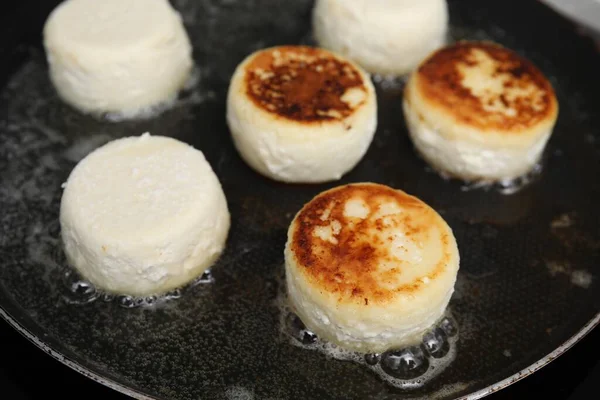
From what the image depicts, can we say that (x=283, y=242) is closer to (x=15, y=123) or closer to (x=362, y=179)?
(x=362, y=179)

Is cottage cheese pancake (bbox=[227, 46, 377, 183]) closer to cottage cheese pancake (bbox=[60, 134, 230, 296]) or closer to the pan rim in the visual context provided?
cottage cheese pancake (bbox=[60, 134, 230, 296])

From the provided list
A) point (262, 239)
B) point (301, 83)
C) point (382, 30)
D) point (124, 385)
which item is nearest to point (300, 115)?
point (301, 83)

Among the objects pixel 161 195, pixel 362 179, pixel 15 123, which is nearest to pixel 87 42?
pixel 15 123

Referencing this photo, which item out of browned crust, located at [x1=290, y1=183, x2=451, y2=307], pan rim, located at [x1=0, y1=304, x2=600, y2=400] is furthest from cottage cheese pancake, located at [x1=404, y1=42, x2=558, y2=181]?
pan rim, located at [x1=0, y1=304, x2=600, y2=400]

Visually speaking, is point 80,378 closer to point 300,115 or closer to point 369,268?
point 369,268

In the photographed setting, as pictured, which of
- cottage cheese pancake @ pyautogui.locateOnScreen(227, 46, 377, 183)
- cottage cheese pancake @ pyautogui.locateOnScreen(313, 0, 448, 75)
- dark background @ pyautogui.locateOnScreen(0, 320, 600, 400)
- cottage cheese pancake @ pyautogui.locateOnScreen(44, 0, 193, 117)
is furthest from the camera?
cottage cheese pancake @ pyautogui.locateOnScreen(313, 0, 448, 75)

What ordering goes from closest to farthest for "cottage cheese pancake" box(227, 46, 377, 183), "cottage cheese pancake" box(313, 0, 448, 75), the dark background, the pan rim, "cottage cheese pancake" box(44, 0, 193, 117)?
the pan rim < the dark background < "cottage cheese pancake" box(227, 46, 377, 183) < "cottage cheese pancake" box(44, 0, 193, 117) < "cottage cheese pancake" box(313, 0, 448, 75)

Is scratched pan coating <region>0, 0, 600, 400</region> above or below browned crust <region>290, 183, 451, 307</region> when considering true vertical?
below
